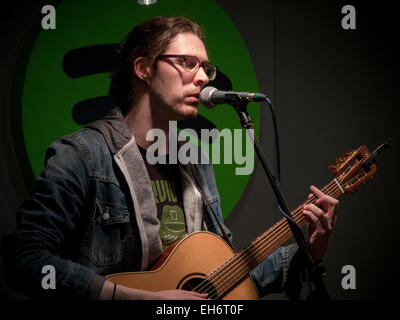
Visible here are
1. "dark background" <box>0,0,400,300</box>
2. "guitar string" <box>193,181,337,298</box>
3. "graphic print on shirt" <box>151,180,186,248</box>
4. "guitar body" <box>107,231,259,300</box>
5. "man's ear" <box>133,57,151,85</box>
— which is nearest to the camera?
"guitar body" <box>107,231,259,300</box>

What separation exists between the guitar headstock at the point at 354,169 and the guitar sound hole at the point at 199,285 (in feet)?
2.50

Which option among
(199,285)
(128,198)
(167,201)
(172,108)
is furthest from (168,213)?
(172,108)

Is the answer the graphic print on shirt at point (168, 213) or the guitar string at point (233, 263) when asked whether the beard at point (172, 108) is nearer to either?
the graphic print on shirt at point (168, 213)

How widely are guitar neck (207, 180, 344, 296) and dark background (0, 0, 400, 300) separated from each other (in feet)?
1.68

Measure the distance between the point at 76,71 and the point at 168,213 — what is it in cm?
87

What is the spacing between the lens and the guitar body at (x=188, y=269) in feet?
4.86

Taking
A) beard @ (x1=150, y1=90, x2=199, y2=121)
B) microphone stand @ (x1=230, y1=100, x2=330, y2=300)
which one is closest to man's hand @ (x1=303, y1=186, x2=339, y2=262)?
microphone stand @ (x1=230, y1=100, x2=330, y2=300)

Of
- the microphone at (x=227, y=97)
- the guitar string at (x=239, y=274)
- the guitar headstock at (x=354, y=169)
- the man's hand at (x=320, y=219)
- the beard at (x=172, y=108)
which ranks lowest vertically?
the guitar string at (x=239, y=274)

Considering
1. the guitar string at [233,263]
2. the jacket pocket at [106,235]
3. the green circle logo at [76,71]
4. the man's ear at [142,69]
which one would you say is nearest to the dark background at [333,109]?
the green circle logo at [76,71]

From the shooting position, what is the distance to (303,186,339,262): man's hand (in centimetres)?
166

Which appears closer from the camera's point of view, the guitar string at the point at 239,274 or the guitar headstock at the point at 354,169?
the guitar string at the point at 239,274

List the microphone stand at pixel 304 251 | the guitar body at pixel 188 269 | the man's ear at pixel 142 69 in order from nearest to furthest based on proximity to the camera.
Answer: the microphone stand at pixel 304 251, the guitar body at pixel 188 269, the man's ear at pixel 142 69

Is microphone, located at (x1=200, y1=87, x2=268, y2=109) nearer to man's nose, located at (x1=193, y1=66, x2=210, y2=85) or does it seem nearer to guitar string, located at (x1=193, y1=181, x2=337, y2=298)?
man's nose, located at (x1=193, y1=66, x2=210, y2=85)
